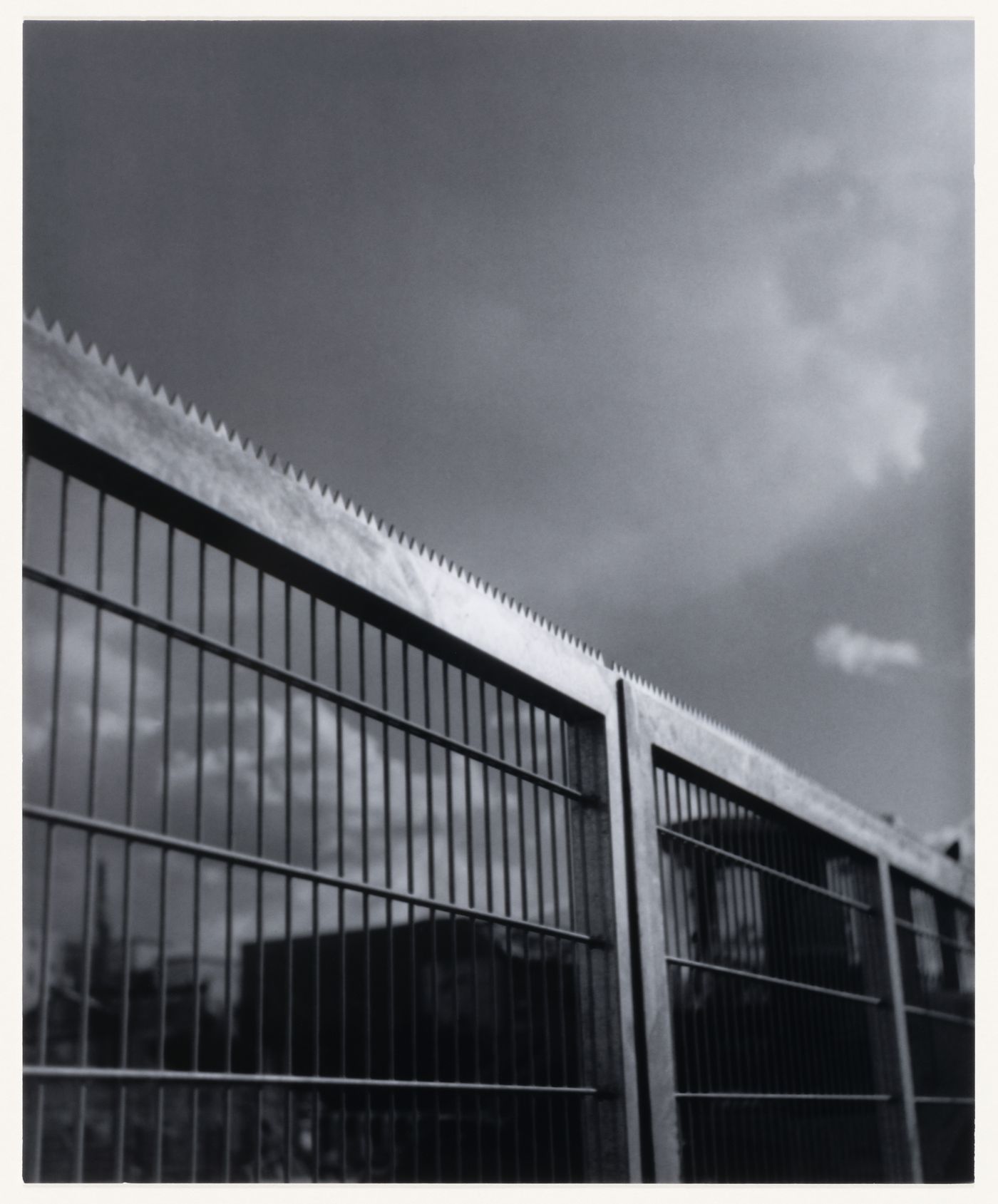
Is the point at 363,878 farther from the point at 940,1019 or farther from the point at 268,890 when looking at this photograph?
the point at 940,1019

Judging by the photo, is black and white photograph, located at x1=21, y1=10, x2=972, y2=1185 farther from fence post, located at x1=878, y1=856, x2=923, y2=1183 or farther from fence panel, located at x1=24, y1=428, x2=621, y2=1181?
fence post, located at x1=878, y1=856, x2=923, y2=1183

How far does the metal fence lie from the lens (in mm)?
3990

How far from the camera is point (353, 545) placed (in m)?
4.91

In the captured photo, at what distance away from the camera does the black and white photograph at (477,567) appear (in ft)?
13.5

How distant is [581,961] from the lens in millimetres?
5762

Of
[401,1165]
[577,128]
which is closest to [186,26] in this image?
[577,128]

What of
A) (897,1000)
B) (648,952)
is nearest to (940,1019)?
(897,1000)

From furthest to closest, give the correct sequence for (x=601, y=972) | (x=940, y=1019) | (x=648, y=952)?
(x=940, y=1019) < (x=648, y=952) < (x=601, y=972)

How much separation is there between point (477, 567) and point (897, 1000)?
3.39 meters

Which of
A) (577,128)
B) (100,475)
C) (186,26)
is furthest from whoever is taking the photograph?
(577,128)

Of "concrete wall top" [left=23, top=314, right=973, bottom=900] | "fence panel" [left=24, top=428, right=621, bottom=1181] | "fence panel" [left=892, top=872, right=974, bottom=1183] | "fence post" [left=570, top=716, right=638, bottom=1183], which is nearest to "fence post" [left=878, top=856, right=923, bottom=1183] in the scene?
"fence panel" [left=892, top=872, right=974, bottom=1183]

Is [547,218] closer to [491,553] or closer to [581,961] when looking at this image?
[491,553]

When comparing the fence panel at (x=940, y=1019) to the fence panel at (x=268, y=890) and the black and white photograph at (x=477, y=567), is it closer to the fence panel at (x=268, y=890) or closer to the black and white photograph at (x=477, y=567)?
the black and white photograph at (x=477, y=567)

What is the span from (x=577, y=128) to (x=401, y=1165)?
333 cm
